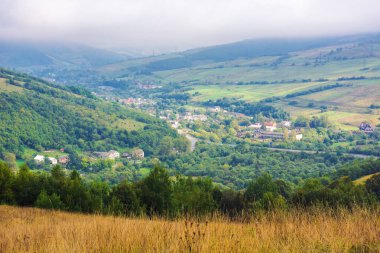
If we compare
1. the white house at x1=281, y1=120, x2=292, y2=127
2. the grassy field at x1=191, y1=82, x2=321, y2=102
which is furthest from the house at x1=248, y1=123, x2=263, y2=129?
the grassy field at x1=191, y1=82, x2=321, y2=102

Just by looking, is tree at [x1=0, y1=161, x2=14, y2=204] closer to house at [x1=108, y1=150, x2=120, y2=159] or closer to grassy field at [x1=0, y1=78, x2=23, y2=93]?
house at [x1=108, y1=150, x2=120, y2=159]

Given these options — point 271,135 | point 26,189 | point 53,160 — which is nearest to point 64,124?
point 53,160

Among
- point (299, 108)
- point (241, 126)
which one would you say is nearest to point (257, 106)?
point (299, 108)

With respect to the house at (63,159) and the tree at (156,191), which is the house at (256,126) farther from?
the tree at (156,191)

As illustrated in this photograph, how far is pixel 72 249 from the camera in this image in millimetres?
4559

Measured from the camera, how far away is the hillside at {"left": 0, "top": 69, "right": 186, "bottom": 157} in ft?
289

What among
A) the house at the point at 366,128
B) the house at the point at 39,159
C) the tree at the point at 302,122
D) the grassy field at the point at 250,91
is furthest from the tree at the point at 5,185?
the grassy field at the point at 250,91

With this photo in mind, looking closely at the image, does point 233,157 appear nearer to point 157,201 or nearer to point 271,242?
point 157,201

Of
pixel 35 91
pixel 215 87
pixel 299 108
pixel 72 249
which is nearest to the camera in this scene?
pixel 72 249

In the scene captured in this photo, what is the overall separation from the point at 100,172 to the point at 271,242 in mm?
69258

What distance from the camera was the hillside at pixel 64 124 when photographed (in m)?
88.2

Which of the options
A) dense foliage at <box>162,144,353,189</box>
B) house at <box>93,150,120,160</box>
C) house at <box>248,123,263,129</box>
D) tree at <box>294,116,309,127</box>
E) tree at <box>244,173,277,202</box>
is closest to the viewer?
tree at <box>244,173,277,202</box>

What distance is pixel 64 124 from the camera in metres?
101

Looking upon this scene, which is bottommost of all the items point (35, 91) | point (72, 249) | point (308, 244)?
point (35, 91)
